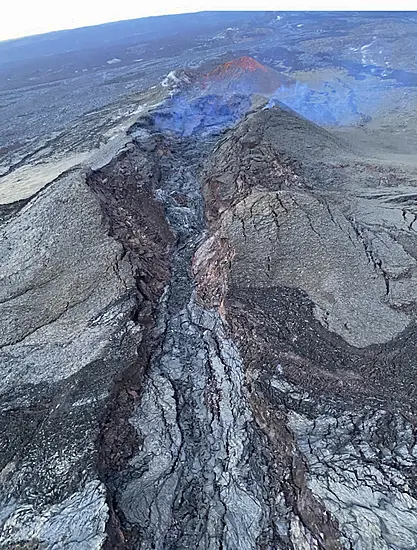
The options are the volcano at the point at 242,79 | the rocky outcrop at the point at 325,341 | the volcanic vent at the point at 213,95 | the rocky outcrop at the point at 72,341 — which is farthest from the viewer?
the volcano at the point at 242,79

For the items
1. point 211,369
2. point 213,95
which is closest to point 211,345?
point 211,369

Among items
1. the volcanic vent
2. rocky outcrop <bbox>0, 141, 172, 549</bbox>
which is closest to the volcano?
the volcanic vent

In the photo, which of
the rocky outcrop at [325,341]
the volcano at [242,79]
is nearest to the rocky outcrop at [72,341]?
the rocky outcrop at [325,341]

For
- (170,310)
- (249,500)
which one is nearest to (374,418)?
(249,500)

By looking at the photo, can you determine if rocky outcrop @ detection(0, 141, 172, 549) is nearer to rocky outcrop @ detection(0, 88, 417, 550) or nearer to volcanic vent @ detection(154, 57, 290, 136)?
rocky outcrop @ detection(0, 88, 417, 550)

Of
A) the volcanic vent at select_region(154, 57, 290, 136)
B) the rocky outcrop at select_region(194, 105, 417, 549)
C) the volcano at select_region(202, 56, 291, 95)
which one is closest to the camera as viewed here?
the rocky outcrop at select_region(194, 105, 417, 549)

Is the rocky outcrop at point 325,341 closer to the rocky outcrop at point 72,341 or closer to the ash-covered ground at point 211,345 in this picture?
the ash-covered ground at point 211,345
